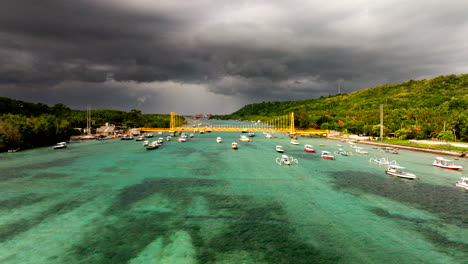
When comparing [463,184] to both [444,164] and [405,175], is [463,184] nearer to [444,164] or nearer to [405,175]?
[405,175]

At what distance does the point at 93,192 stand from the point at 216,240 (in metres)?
25.7

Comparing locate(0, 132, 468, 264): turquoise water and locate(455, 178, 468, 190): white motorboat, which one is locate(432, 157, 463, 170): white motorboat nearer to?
locate(0, 132, 468, 264): turquoise water

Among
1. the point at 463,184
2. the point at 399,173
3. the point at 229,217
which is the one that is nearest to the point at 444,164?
the point at 399,173

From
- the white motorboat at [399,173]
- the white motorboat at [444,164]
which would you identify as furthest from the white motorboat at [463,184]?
the white motorboat at [444,164]

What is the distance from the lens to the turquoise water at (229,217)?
19.9 m

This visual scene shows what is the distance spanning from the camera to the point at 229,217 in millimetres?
27094

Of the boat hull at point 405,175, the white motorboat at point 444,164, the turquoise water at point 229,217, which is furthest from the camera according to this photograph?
the white motorboat at point 444,164

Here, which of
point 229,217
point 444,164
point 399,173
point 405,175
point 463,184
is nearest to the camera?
Answer: point 229,217

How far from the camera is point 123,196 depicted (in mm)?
34812

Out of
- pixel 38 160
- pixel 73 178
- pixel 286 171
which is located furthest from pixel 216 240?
pixel 38 160

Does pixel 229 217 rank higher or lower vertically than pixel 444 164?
lower

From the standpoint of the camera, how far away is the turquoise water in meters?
19.9

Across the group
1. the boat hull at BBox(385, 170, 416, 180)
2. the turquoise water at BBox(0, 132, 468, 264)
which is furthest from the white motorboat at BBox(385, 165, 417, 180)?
the turquoise water at BBox(0, 132, 468, 264)

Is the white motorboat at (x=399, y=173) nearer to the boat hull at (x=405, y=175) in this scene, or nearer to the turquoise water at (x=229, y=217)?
the boat hull at (x=405, y=175)
